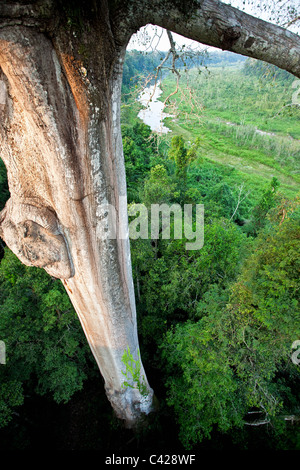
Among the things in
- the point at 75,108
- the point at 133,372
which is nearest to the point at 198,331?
the point at 133,372

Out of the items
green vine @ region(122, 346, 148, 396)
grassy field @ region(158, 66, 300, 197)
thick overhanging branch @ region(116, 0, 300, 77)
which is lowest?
green vine @ region(122, 346, 148, 396)

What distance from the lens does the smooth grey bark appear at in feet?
5.21

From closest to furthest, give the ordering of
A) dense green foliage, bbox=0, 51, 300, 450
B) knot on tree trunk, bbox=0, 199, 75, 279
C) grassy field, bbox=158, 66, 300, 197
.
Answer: knot on tree trunk, bbox=0, 199, 75, 279
dense green foliage, bbox=0, 51, 300, 450
grassy field, bbox=158, 66, 300, 197

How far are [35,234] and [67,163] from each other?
32.9 inches

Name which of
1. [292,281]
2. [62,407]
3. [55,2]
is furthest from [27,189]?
[62,407]

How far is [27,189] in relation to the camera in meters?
2.33

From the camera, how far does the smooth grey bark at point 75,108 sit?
159 centimetres

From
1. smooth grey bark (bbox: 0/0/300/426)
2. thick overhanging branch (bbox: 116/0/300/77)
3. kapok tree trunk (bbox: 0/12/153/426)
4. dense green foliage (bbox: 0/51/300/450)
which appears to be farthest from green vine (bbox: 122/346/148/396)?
thick overhanging branch (bbox: 116/0/300/77)

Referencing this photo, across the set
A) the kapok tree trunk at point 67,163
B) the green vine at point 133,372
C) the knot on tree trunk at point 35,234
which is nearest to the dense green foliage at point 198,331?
the green vine at point 133,372

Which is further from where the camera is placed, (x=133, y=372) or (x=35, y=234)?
(x=133, y=372)

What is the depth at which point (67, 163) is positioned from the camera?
202 cm

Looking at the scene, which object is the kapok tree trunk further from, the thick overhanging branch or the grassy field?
the grassy field

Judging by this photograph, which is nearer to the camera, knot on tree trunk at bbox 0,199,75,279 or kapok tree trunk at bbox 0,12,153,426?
kapok tree trunk at bbox 0,12,153,426

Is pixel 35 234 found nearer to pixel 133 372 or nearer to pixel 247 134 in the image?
pixel 133 372
